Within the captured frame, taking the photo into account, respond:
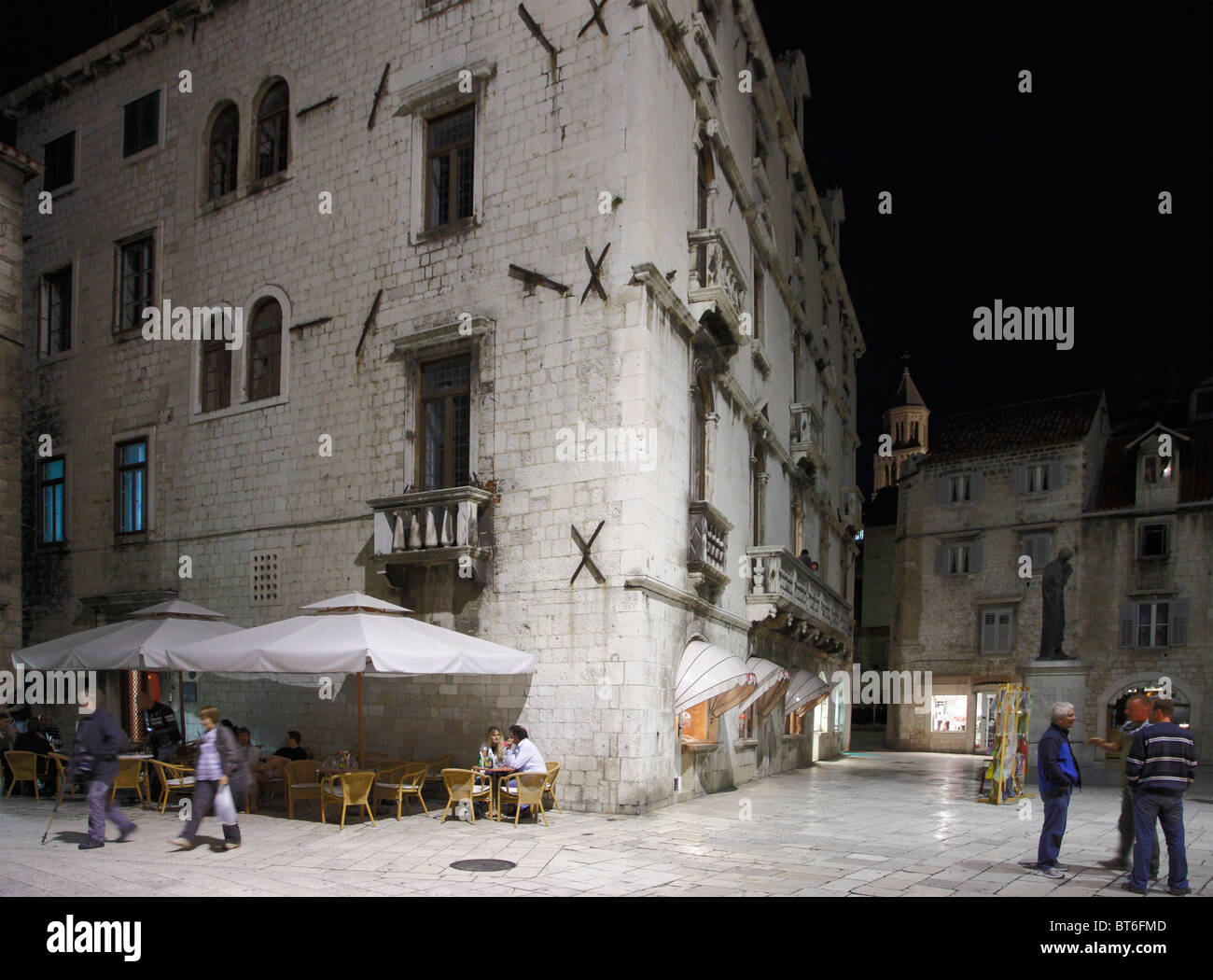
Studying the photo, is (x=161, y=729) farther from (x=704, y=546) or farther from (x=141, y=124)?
(x=141, y=124)

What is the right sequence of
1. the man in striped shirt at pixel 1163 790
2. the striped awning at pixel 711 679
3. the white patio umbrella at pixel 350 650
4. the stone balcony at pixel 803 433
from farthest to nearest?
the stone balcony at pixel 803 433 < the striped awning at pixel 711 679 < the white patio umbrella at pixel 350 650 < the man in striped shirt at pixel 1163 790

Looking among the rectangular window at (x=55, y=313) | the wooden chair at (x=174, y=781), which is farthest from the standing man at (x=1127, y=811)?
the rectangular window at (x=55, y=313)

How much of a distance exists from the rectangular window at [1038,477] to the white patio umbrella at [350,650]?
1234 inches

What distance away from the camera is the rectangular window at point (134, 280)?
71.4 ft

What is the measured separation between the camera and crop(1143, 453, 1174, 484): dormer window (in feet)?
120

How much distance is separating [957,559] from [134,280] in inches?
1268

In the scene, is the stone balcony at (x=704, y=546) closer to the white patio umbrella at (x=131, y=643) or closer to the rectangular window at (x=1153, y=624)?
the white patio umbrella at (x=131, y=643)

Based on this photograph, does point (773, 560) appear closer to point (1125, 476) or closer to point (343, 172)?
point (343, 172)

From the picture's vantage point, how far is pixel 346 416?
1786cm

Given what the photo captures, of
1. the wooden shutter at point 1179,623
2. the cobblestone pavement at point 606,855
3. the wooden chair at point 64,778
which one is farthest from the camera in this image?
the wooden shutter at point 1179,623

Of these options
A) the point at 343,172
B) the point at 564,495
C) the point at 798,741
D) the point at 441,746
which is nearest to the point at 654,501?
the point at 564,495

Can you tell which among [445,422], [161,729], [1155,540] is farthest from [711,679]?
[1155,540]

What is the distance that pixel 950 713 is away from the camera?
40156mm

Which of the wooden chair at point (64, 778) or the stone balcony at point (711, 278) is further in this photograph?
the stone balcony at point (711, 278)
